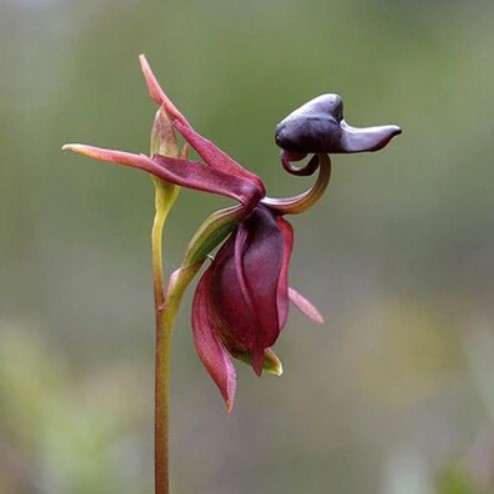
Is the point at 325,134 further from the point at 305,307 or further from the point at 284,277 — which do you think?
the point at 305,307

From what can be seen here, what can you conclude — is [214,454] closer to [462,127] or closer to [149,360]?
[149,360]

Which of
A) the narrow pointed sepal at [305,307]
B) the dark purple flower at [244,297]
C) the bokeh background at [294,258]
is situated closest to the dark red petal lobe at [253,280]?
the dark purple flower at [244,297]

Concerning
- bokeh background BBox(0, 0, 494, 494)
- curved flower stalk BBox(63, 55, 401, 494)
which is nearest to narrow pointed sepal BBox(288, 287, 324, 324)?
curved flower stalk BBox(63, 55, 401, 494)

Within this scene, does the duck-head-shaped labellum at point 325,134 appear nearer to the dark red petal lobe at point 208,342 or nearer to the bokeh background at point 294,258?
the dark red petal lobe at point 208,342

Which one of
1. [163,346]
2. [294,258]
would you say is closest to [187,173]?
[163,346]

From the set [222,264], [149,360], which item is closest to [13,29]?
→ [149,360]

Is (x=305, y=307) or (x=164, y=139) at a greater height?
(x=164, y=139)

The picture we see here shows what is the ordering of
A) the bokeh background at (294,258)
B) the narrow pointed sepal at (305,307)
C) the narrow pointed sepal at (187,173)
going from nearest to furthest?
the narrow pointed sepal at (187,173) < the narrow pointed sepal at (305,307) < the bokeh background at (294,258)
